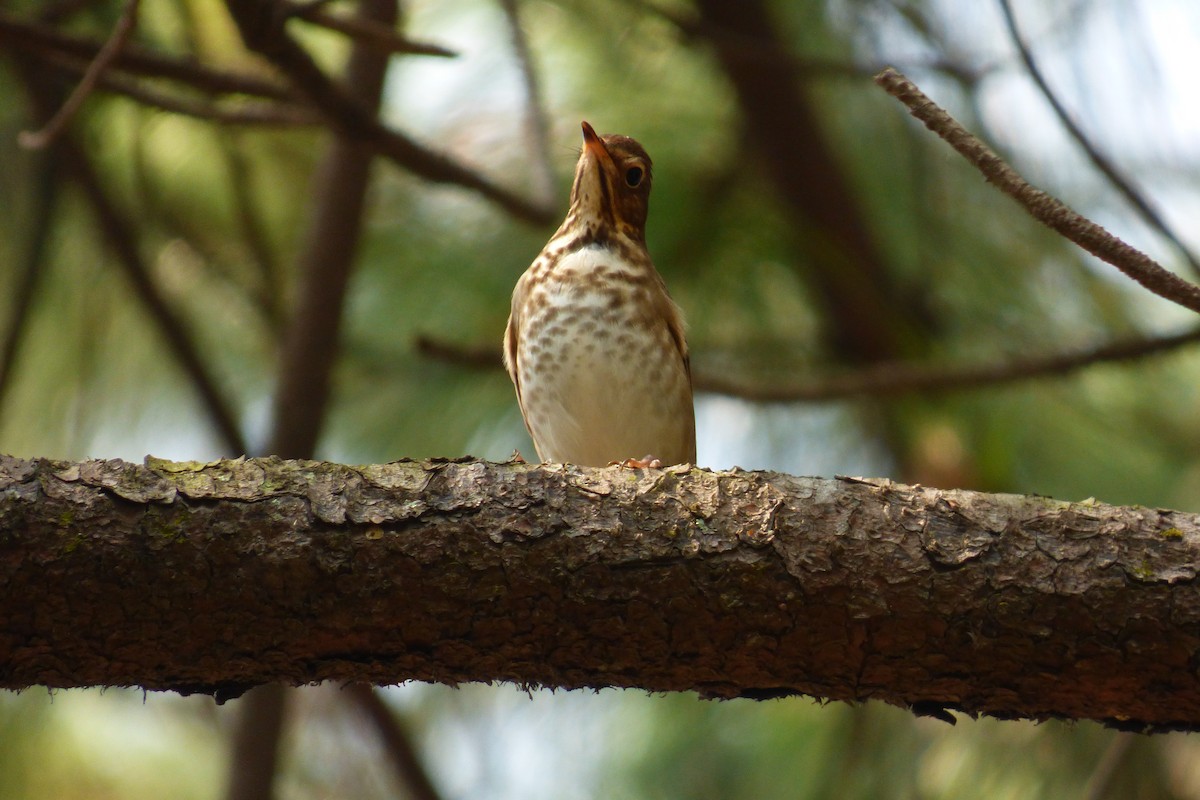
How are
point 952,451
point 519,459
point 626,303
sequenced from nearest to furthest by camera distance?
point 519,459
point 626,303
point 952,451

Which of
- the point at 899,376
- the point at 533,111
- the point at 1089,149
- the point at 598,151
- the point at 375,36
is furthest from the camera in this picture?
the point at 533,111

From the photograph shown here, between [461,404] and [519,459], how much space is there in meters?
2.08

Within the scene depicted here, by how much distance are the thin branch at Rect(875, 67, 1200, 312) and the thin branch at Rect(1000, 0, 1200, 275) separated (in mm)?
365

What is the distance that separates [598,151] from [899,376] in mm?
995

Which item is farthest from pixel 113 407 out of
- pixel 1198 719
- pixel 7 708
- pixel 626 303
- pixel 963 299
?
pixel 1198 719

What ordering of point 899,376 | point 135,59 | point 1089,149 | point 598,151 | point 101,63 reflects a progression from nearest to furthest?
point 1089,149 < point 101,63 < point 135,59 < point 598,151 < point 899,376

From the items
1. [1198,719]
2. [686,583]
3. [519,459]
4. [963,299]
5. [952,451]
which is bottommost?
[1198,719]

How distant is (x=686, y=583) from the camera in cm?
189

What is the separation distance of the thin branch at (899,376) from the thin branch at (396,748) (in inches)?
36.7

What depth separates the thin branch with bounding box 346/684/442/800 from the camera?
346cm

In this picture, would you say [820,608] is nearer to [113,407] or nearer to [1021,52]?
[1021,52]

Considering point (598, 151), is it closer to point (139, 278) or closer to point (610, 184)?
point (610, 184)

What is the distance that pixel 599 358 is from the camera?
3.10 m

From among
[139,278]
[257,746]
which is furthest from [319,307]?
[257,746]
